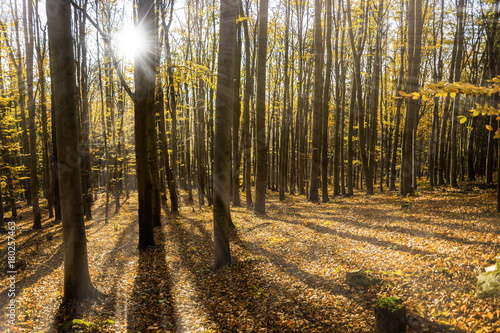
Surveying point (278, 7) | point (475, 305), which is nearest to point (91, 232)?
point (475, 305)

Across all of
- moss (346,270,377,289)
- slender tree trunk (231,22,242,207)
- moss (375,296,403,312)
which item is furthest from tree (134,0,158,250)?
moss (375,296,403,312)

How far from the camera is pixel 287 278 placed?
262 inches

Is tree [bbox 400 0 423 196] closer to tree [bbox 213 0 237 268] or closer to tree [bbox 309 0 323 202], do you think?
tree [bbox 309 0 323 202]

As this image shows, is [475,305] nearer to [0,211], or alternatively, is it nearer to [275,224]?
[275,224]

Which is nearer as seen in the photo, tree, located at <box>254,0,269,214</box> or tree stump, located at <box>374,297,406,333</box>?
tree stump, located at <box>374,297,406,333</box>

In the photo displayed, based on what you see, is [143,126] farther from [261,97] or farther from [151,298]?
[261,97]

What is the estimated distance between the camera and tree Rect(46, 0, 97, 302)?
5305 mm

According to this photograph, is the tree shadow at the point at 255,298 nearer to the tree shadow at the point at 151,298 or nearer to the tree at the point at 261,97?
the tree shadow at the point at 151,298

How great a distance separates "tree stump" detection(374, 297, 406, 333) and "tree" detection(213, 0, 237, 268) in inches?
159

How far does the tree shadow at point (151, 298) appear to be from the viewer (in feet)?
17.6

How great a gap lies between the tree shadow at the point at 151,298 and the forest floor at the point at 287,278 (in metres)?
0.03

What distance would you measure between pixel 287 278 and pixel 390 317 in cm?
287

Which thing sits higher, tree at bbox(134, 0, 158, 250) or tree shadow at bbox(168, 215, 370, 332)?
tree at bbox(134, 0, 158, 250)

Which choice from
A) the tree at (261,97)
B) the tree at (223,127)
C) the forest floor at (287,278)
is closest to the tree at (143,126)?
the forest floor at (287,278)
